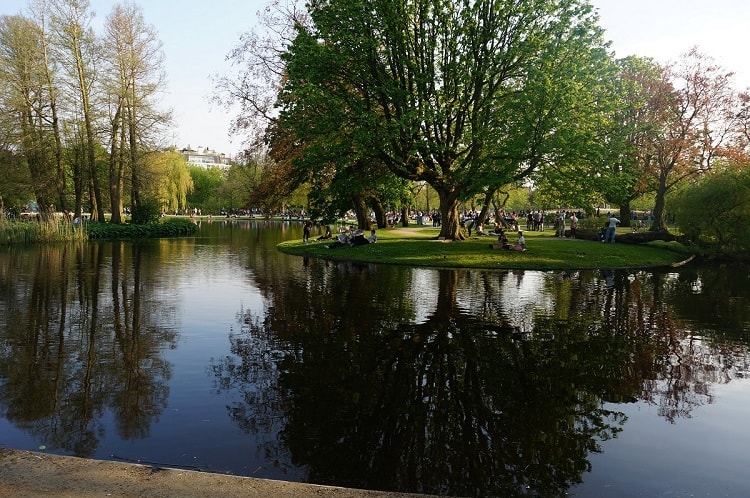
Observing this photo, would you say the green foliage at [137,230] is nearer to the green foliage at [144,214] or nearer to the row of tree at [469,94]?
the green foliage at [144,214]

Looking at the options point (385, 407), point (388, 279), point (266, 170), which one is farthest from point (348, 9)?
point (385, 407)

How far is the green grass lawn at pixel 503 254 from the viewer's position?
25.0m

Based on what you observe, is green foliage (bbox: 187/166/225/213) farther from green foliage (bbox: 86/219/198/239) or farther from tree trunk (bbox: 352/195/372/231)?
tree trunk (bbox: 352/195/372/231)

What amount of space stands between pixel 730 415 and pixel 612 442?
7.53 ft

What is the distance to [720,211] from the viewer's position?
99.0 feet

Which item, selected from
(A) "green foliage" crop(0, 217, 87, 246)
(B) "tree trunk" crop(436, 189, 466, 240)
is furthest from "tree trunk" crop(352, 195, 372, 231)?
(A) "green foliage" crop(0, 217, 87, 246)

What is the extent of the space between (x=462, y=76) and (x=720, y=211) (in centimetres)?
1700

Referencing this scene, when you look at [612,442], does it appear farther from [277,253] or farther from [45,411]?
[277,253]

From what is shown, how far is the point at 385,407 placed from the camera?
694 centimetres

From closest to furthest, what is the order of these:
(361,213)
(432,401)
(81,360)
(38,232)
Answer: (432,401) → (81,360) → (38,232) → (361,213)

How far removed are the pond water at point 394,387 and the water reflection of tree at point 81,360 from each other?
42mm

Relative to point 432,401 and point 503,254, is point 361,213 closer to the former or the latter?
point 503,254

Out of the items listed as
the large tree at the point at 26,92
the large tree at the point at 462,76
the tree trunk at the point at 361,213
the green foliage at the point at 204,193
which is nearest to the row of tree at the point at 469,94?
the large tree at the point at 462,76

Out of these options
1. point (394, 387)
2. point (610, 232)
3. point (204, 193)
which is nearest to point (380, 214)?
point (610, 232)
